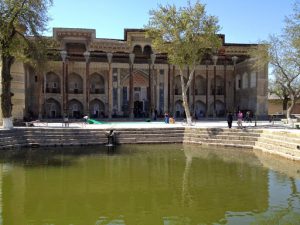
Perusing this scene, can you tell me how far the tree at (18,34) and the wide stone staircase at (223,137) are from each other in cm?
1026

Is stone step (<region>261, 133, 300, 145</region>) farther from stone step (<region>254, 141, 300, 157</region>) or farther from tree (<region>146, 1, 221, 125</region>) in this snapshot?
tree (<region>146, 1, 221, 125</region>)

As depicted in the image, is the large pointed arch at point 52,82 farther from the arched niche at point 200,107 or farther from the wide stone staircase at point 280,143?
the wide stone staircase at point 280,143

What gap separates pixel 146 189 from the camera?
11.3 meters

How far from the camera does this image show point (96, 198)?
404 inches

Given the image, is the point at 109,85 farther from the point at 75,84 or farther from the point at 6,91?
the point at 6,91

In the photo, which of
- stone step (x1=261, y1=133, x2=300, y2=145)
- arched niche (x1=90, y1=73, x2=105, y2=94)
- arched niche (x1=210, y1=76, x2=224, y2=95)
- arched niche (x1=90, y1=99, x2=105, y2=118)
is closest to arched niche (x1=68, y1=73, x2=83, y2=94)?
arched niche (x1=90, y1=73, x2=105, y2=94)

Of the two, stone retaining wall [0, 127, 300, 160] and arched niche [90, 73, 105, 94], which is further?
arched niche [90, 73, 105, 94]

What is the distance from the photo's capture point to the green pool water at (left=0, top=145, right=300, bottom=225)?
342 inches

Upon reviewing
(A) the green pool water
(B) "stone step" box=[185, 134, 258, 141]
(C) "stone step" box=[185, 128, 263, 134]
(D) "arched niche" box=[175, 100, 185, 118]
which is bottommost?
(A) the green pool water

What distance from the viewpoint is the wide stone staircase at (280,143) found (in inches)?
684

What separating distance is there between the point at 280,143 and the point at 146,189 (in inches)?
387

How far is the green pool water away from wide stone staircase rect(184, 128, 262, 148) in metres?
3.65

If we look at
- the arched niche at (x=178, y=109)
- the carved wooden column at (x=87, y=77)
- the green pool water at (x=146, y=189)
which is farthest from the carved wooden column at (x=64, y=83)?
the green pool water at (x=146, y=189)

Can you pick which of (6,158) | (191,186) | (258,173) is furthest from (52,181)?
(258,173)
